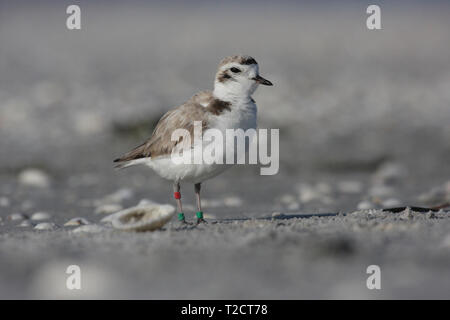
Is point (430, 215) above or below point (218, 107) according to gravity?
below

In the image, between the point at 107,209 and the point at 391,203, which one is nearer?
the point at 107,209

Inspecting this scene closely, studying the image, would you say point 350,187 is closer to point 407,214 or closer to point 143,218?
point 407,214

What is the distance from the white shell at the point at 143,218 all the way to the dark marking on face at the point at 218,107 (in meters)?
0.85

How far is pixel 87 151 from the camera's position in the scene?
10.4m

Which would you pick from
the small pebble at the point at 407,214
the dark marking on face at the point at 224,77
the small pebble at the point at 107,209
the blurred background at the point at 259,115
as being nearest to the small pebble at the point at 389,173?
the blurred background at the point at 259,115

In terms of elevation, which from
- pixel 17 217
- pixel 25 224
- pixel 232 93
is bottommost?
pixel 25 224

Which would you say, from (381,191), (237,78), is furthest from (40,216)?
(381,191)

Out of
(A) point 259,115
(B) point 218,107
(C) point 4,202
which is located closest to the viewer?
(B) point 218,107

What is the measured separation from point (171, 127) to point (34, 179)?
154 inches

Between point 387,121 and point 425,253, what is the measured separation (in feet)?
25.3

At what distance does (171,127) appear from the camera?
538 cm

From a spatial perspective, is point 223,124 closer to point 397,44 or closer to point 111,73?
point 111,73

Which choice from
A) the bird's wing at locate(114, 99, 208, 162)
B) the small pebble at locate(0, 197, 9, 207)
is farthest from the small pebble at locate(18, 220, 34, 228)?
the small pebble at locate(0, 197, 9, 207)
